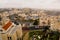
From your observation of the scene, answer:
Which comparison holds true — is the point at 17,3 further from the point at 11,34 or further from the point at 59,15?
the point at 59,15

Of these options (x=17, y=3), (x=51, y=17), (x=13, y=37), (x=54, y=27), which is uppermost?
(x=17, y=3)

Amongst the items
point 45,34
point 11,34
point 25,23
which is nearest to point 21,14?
point 25,23

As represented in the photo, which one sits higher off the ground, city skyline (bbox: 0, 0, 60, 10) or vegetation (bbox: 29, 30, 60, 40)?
city skyline (bbox: 0, 0, 60, 10)

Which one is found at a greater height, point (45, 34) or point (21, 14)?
point (21, 14)

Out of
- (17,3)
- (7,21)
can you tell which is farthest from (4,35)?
(17,3)

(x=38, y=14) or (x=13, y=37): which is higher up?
(x=38, y=14)

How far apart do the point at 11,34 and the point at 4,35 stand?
84mm

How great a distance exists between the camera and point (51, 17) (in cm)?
157

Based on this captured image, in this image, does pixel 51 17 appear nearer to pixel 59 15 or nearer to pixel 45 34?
pixel 59 15

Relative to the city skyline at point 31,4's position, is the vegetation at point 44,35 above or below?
below

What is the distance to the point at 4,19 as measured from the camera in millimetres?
1611

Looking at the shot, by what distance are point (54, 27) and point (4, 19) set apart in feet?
2.01

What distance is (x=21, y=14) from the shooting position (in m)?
1.61

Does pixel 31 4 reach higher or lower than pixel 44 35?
higher
